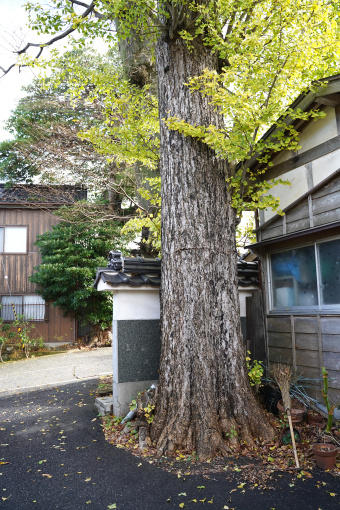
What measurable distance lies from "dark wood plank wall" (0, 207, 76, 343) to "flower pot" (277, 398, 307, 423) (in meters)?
11.1

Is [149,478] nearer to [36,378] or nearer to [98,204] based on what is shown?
[36,378]

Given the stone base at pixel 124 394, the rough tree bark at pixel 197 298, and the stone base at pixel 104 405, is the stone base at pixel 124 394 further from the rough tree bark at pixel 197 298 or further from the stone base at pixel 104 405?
the rough tree bark at pixel 197 298

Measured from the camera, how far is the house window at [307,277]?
17.8 feet

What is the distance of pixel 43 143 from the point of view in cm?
1442

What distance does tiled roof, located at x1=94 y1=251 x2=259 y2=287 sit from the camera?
6.03 meters

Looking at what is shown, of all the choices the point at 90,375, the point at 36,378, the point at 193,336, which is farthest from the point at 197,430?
the point at 36,378

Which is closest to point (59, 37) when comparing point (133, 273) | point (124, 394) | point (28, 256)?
point (133, 273)

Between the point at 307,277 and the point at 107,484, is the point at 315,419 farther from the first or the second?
the point at 107,484

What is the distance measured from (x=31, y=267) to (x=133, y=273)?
1030cm

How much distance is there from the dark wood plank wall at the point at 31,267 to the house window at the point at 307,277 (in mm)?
10586

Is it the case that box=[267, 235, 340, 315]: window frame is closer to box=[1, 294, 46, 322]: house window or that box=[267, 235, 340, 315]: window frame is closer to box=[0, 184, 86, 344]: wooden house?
box=[0, 184, 86, 344]: wooden house

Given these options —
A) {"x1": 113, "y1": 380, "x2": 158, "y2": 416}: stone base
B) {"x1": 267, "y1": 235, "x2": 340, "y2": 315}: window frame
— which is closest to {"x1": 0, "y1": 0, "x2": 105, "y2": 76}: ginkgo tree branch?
{"x1": 267, "y1": 235, "x2": 340, "y2": 315}: window frame

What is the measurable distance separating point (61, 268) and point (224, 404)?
389 inches

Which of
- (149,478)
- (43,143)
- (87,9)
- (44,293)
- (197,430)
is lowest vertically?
(149,478)
